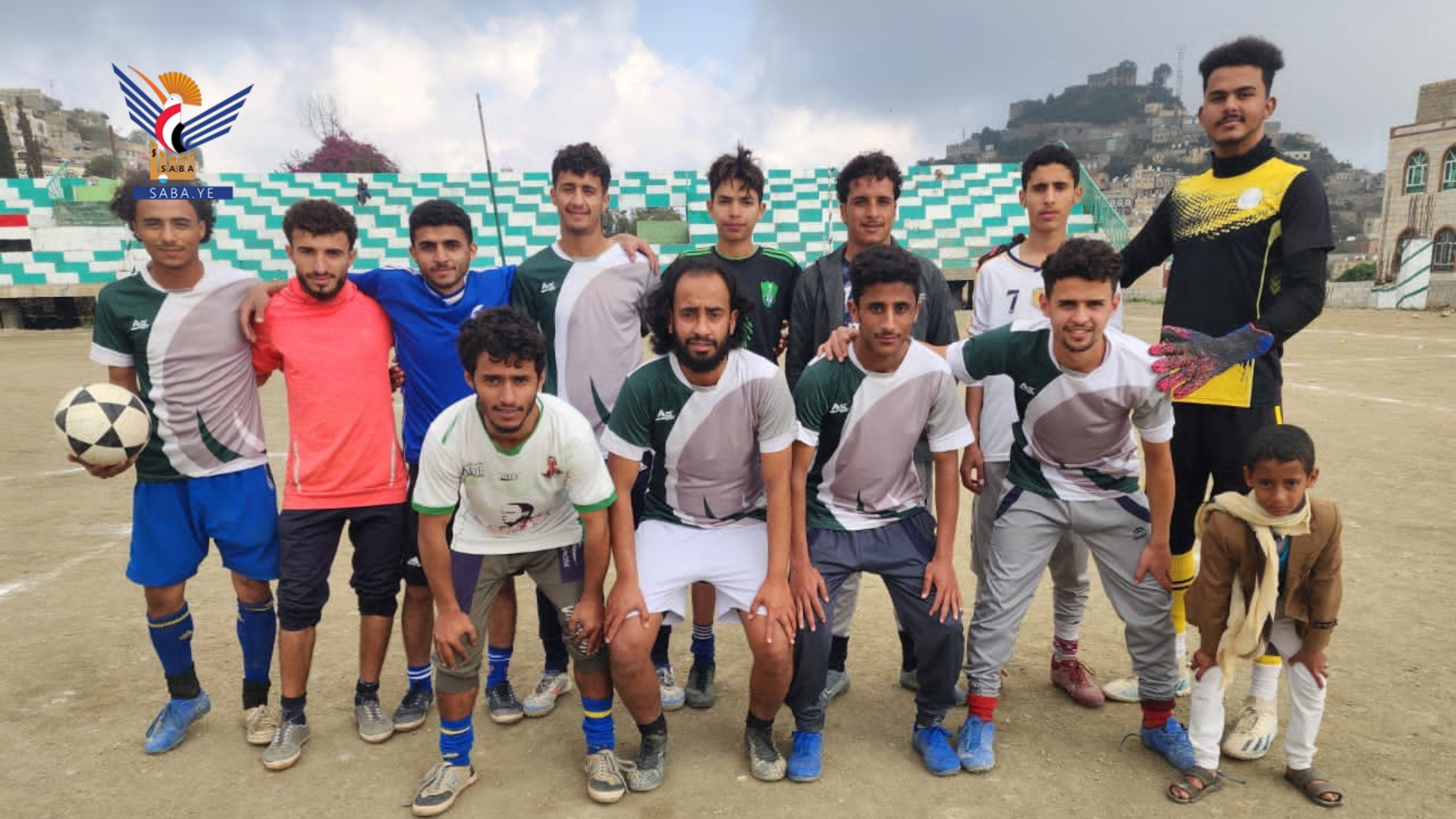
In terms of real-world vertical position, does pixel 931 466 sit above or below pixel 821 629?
above

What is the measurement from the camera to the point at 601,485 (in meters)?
2.71

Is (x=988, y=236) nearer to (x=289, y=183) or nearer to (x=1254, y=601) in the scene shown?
(x=289, y=183)

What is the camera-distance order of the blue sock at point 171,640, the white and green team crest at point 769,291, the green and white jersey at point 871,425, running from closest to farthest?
the green and white jersey at point 871,425 → the blue sock at point 171,640 → the white and green team crest at point 769,291

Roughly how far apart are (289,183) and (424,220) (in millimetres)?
26670

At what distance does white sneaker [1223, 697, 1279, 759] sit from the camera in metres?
2.86

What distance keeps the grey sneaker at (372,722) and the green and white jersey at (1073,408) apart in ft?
8.17

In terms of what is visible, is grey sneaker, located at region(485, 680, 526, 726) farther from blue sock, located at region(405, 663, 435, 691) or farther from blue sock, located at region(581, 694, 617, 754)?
blue sock, located at region(581, 694, 617, 754)

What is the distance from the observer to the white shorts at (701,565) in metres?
2.85

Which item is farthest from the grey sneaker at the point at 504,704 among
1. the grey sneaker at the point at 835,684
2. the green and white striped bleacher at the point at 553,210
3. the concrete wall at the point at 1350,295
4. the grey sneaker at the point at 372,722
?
the concrete wall at the point at 1350,295

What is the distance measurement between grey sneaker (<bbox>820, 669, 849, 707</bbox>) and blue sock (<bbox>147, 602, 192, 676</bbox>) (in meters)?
2.44

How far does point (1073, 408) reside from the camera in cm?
290

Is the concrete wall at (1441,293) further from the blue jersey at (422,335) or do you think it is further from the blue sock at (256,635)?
the blue sock at (256,635)

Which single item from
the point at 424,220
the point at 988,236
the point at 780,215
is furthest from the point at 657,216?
the point at 424,220

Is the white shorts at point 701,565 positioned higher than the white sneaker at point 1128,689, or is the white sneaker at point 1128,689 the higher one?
the white shorts at point 701,565
